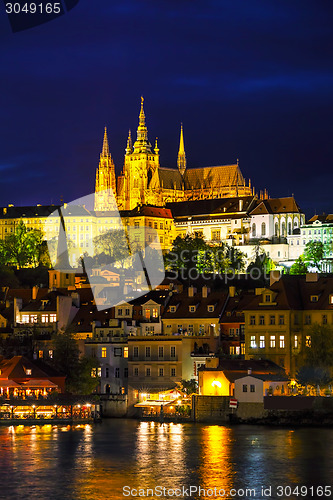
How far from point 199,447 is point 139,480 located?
894 centimetres

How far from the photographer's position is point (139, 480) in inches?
2297

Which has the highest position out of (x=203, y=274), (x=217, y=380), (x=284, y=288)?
(x=203, y=274)

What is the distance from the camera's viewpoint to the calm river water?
56156mm

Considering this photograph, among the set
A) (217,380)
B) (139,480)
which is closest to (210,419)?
(217,380)

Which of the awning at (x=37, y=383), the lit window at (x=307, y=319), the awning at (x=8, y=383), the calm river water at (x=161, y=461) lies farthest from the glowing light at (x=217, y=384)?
the awning at (x=8, y=383)

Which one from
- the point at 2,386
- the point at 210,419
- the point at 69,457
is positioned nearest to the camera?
the point at 69,457

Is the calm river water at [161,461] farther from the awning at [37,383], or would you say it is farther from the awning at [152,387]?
the awning at [152,387]

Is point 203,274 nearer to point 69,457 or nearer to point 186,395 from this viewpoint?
point 186,395

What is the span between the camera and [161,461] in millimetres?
63312

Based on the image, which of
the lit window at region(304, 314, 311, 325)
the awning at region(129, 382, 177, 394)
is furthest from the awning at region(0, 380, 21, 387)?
the lit window at region(304, 314, 311, 325)

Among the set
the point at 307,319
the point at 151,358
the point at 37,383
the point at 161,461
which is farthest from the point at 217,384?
the point at 161,461

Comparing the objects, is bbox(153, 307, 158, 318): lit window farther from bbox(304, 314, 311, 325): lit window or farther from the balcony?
bbox(304, 314, 311, 325): lit window

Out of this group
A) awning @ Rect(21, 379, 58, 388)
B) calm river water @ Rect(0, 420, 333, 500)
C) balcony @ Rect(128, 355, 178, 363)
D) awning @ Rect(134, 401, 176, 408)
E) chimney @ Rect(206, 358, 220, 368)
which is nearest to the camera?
calm river water @ Rect(0, 420, 333, 500)

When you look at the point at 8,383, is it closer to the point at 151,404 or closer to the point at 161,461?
the point at 151,404
